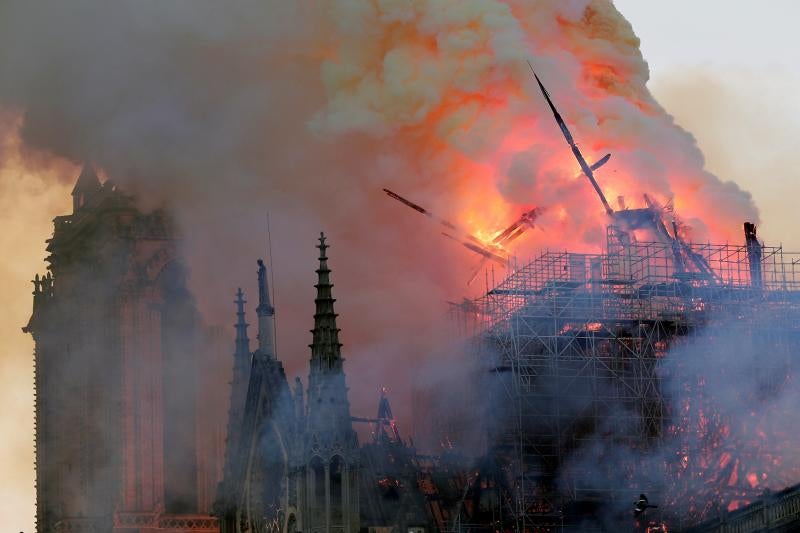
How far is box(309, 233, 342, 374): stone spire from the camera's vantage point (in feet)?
249

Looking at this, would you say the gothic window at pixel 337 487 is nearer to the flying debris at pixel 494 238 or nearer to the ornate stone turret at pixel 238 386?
the ornate stone turret at pixel 238 386

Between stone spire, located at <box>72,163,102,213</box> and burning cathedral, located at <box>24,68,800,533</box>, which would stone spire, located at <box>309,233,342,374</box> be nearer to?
burning cathedral, located at <box>24,68,800,533</box>

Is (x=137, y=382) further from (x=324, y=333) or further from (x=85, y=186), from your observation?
(x=324, y=333)

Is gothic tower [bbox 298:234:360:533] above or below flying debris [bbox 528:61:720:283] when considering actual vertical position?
below

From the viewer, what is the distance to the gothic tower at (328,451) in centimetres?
7462

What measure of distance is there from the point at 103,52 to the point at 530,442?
83.0 feet

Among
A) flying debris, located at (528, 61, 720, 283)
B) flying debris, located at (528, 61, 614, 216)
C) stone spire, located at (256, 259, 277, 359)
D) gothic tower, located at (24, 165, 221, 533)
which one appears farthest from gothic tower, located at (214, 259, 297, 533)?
flying debris, located at (528, 61, 720, 283)

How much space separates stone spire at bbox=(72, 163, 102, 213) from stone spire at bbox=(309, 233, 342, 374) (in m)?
24.1

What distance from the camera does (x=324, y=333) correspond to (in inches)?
3009

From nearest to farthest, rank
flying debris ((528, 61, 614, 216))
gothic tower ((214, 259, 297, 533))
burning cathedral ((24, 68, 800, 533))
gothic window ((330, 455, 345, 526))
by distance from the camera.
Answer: gothic window ((330, 455, 345, 526)), burning cathedral ((24, 68, 800, 533)), gothic tower ((214, 259, 297, 533)), flying debris ((528, 61, 614, 216))

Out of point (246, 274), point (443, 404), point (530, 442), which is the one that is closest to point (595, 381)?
point (530, 442)

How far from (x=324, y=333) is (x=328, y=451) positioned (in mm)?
3997

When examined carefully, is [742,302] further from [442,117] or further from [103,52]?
[103,52]

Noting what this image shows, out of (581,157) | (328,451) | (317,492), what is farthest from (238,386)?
(581,157)
